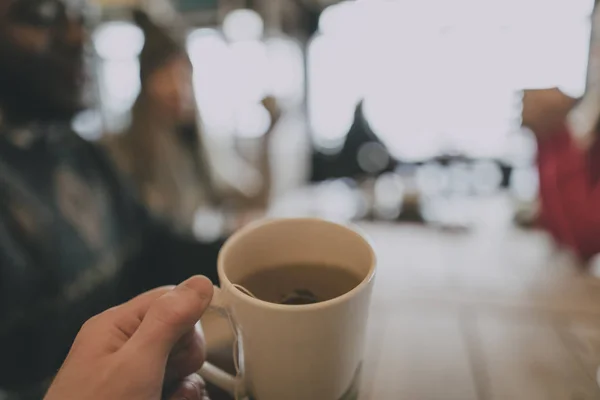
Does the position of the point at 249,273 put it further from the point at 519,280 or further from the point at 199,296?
the point at 519,280

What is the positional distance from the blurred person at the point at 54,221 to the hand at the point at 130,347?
13.4 inches

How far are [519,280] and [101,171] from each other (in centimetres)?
76

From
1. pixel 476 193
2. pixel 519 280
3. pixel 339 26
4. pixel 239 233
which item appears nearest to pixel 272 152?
pixel 339 26

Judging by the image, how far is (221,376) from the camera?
0.31 m

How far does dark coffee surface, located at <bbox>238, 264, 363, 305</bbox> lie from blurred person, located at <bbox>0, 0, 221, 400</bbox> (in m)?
0.29

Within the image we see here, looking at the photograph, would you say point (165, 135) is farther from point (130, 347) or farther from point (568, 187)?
point (130, 347)

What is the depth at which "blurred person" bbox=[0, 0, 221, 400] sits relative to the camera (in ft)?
2.00

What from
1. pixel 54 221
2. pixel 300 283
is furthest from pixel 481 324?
pixel 54 221

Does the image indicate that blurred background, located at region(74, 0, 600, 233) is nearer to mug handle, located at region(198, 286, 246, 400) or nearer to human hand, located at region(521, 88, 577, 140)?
human hand, located at region(521, 88, 577, 140)

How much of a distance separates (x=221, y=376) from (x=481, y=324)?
0.32 metres

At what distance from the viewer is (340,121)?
76.5 inches

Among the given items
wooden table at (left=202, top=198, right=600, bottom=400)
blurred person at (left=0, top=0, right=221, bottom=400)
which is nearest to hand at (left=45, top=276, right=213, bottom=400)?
wooden table at (left=202, top=198, right=600, bottom=400)

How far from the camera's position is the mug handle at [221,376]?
0.27 metres

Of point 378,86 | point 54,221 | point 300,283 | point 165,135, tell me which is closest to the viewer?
point 300,283
